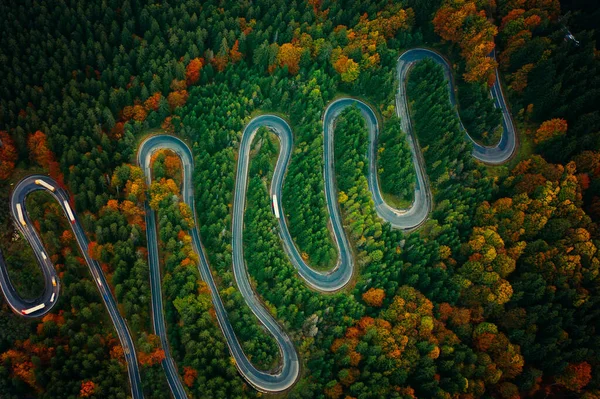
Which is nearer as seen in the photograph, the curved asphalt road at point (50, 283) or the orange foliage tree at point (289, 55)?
the curved asphalt road at point (50, 283)

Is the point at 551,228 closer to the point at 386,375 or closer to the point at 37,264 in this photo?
the point at 386,375

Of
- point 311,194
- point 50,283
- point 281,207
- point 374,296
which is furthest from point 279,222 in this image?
point 50,283

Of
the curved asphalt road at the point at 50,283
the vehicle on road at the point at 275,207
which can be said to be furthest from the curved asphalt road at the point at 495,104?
the curved asphalt road at the point at 50,283

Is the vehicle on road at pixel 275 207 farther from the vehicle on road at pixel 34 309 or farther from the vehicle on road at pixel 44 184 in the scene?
the vehicle on road at pixel 34 309

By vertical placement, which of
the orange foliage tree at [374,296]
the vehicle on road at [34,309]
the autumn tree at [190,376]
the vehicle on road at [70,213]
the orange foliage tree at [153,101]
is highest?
the orange foliage tree at [153,101]

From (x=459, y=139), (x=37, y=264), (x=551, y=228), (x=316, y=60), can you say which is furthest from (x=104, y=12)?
(x=551, y=228)
